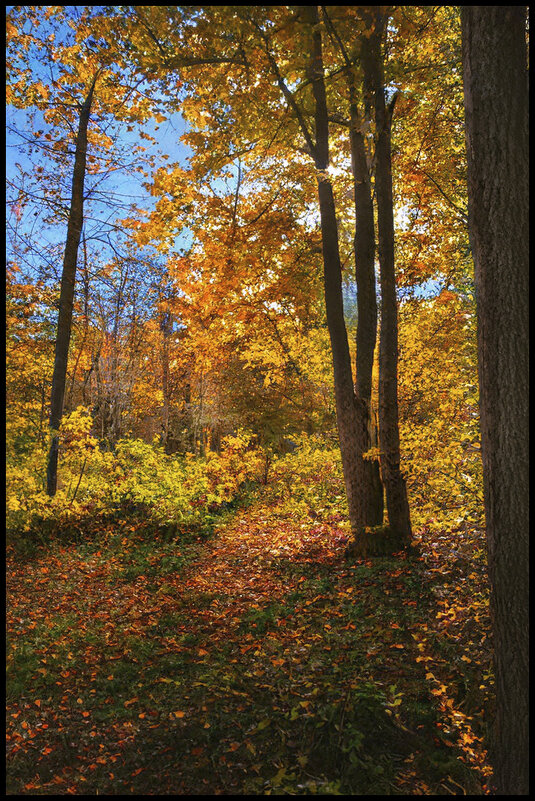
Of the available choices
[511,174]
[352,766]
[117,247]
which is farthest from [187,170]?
[352,766]

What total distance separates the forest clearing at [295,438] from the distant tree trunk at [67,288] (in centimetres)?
5

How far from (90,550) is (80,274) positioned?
18.1 feet

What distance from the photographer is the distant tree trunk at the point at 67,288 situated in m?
9.95

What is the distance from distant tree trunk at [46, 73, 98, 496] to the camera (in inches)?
392

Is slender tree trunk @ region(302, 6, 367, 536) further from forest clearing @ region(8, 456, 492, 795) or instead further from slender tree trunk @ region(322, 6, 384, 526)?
forest clearing @ region(8, 456, 492, 795)

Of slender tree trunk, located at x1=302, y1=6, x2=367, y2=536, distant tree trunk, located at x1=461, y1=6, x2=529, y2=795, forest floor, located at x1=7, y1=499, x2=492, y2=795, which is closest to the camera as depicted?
distant tree trunk, located at x1=461, y1=6, x2=529, y2=795

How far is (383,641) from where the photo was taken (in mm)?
5617

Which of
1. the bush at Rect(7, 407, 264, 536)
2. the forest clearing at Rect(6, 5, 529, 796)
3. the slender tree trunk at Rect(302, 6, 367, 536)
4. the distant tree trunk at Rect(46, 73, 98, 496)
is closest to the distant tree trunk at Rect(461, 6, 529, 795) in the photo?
the forest clearing at Rect(6, 5, 529, 796)

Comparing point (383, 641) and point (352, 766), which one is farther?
point (383, 641)

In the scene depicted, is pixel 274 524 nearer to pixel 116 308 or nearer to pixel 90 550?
pixel 90 550

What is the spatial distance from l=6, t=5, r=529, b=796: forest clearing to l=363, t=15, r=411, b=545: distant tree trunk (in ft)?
0.13

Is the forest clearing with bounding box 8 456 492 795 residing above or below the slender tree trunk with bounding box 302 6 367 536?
below

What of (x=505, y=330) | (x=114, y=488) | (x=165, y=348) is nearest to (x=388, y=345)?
(x=505, y=330)

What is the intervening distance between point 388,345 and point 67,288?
6.46m
